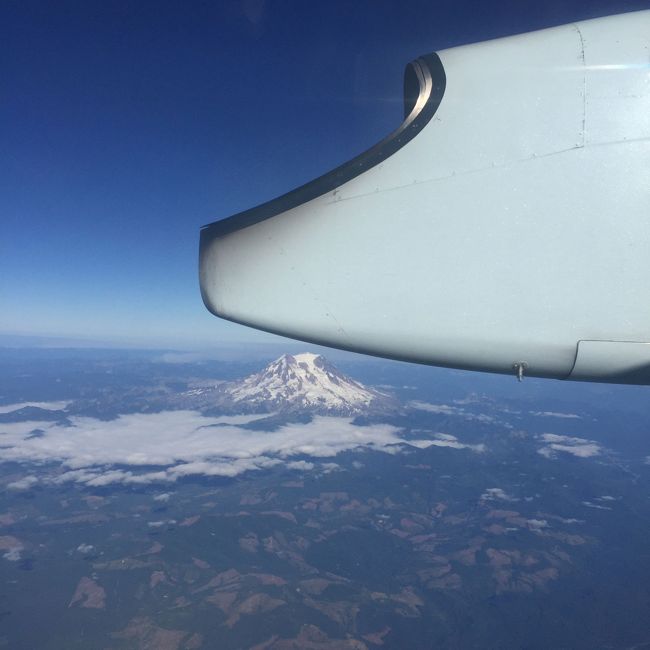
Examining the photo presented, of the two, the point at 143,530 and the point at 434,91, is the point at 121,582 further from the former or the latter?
the point at 434,91

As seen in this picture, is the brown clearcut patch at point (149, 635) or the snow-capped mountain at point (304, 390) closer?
the brown clearcut patch at point (149, 635)

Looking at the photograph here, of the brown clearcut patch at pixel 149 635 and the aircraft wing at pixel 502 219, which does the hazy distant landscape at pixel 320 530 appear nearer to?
the brown clearcut patch at pixel 149 635

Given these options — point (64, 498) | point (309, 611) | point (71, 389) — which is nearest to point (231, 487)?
point (64, 498)

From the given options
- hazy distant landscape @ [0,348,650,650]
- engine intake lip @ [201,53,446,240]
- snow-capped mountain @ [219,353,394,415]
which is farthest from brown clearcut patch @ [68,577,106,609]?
snow-capped mountain @ [219,353,394,415]

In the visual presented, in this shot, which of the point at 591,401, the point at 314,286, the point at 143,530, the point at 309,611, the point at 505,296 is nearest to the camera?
the point at 505,296

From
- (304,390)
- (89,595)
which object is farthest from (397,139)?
(304,390)

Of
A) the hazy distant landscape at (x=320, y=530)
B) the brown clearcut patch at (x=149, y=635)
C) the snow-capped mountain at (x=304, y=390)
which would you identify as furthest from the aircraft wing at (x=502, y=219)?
the snow-capped mountain at (x=304, y=390)
